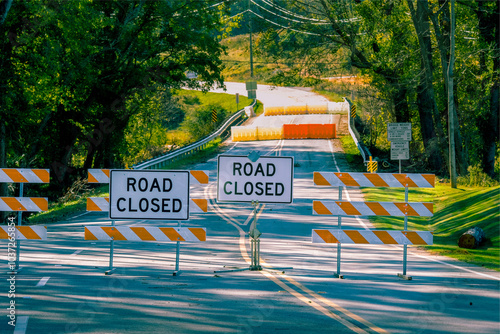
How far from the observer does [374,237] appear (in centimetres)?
1103

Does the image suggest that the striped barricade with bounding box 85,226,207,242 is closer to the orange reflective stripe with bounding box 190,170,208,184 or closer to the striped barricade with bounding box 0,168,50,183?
the orange reflective stripe with bounding box 190,170,208,184

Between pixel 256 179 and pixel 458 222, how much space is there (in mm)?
11605

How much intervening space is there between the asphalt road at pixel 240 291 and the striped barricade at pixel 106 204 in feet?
3.48

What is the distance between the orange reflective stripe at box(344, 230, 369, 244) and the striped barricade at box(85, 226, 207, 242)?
2462 millimetres

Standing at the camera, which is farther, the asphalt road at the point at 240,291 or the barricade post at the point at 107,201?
the barricade post at the point at 107,201

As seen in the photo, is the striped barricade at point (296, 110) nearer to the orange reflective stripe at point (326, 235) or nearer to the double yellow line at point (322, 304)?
the double yellow line at point (322, 304)

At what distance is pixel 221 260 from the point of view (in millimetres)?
13156

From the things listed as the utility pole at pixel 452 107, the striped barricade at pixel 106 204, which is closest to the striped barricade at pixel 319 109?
the utility pole at pixel 452 107

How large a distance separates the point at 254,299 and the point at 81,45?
23737mm

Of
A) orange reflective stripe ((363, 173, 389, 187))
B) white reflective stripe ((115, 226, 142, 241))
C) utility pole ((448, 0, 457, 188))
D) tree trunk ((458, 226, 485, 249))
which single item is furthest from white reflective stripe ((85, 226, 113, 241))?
utility pole ((448, 0, 457, 188))

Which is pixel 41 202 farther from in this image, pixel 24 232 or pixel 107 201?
pixel 107 201

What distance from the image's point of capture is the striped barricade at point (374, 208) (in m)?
11.1

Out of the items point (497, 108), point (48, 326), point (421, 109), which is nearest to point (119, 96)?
point (421, 109)

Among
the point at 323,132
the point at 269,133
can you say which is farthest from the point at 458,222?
the point at 269,133
